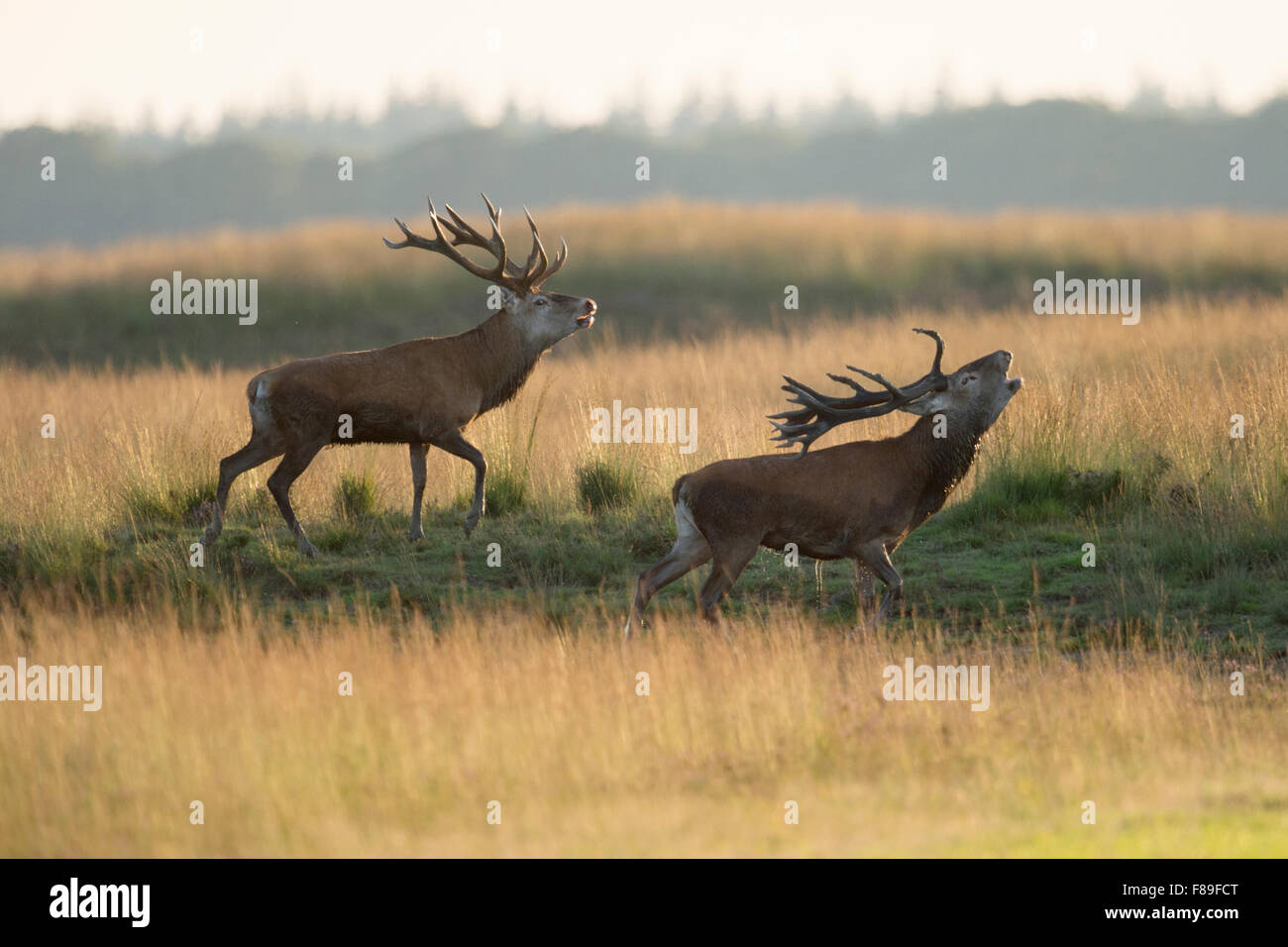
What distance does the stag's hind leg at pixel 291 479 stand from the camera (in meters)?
11.3

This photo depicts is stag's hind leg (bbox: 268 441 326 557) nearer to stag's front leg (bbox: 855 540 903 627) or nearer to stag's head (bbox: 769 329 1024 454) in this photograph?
stag's head (bbox: 769 329 1024 454)

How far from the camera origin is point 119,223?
97750 millimetres

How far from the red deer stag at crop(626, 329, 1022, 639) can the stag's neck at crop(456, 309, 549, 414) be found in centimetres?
326

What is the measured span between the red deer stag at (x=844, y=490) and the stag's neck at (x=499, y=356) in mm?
3261

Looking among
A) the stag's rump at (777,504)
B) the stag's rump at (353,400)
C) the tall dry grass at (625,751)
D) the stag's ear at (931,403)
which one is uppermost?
the stag's rump at (353,400)

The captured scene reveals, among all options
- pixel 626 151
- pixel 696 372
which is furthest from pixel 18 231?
pixel 696 372

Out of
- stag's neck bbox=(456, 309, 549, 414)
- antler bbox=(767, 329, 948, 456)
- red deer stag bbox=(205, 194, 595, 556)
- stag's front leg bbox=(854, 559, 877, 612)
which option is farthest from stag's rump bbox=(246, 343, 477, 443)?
stag's front leg bbox=(854, 559, 877, 612)

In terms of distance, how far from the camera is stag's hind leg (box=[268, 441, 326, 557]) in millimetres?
11305

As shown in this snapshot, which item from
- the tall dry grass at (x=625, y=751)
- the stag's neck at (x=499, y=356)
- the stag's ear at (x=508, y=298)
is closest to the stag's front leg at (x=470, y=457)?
the stag's neck at (x=499, y=356)

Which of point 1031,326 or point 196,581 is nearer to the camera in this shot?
point 196,581

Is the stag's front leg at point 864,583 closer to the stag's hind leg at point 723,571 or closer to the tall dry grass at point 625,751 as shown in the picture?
the tall dry grass at point 625,751

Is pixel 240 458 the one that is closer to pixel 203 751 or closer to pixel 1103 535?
pixel 203 751

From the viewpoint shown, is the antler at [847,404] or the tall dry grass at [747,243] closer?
the antler at [847,404]

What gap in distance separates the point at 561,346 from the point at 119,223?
259 ft
